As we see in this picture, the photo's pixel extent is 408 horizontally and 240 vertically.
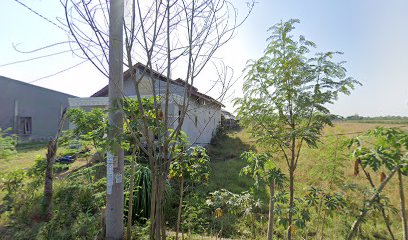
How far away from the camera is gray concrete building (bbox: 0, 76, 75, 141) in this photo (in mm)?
14562

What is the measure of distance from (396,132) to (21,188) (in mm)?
5516

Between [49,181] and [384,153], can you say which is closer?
[384,153]

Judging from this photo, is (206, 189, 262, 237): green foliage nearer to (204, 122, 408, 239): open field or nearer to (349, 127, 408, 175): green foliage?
(204, 122, 408, 239): open field

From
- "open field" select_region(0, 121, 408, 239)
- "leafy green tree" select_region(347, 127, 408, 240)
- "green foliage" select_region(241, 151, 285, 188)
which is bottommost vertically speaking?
"open field" select_region(0, 121, 408, 239)

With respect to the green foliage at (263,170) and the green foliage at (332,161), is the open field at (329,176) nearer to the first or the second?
the green foliage at (332,161)

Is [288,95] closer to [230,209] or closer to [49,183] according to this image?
[230,209]

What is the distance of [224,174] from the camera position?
6762 millimetres

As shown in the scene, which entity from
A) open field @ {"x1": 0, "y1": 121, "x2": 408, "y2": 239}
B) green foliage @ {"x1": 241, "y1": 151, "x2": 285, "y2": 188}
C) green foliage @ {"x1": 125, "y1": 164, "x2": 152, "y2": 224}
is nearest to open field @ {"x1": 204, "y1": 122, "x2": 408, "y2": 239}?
open field @ {"x1": 0, "y1": 121, "x2": 408, "y2": 239}

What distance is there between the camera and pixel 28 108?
52.6 feet

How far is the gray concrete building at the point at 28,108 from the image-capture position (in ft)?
47.8

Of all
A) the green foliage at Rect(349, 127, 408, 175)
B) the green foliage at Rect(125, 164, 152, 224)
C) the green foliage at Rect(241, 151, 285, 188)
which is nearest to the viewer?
the green foliage at Rect(349, 127, 408, 175)

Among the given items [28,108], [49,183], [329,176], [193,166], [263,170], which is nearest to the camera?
[263,170]

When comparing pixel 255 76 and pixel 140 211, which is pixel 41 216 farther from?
pixel 255 76

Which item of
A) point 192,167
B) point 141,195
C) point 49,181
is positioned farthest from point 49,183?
point 192,167
